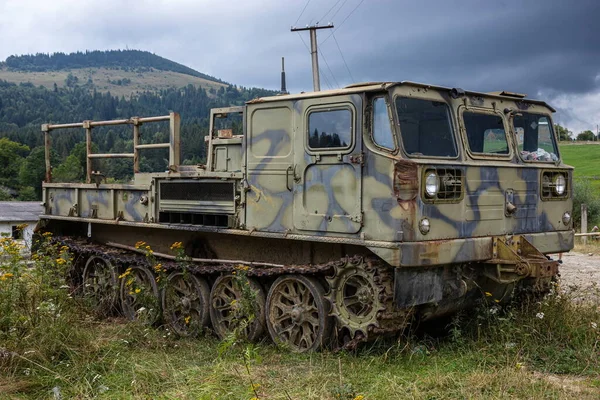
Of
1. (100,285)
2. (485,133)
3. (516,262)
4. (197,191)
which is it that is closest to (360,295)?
(516,262)

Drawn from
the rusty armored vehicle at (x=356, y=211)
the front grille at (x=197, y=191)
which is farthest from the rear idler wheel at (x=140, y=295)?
the front grille at (x=197, y=191)

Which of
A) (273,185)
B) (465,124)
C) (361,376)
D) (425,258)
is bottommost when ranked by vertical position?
(361,376)

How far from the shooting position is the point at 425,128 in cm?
798

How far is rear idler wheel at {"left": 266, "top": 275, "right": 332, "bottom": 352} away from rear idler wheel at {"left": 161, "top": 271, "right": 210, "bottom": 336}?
1.29 metres

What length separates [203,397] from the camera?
618 centimetres

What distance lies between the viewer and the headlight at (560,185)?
9.29 metres

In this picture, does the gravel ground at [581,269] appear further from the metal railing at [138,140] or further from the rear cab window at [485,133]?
the metal railing at [138,140]

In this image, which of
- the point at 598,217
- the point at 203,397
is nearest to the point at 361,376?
the point at 203,397

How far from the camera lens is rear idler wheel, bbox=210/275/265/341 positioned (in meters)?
8.11

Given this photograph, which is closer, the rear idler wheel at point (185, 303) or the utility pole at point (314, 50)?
the rear idler wheel at point (185, 303)

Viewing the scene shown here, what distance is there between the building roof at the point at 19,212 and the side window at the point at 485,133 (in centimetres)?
4515

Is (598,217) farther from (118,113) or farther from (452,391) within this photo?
(118,113)

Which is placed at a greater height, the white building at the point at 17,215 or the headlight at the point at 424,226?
the headlight at the point at 424,226

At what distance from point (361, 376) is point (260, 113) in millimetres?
3532
